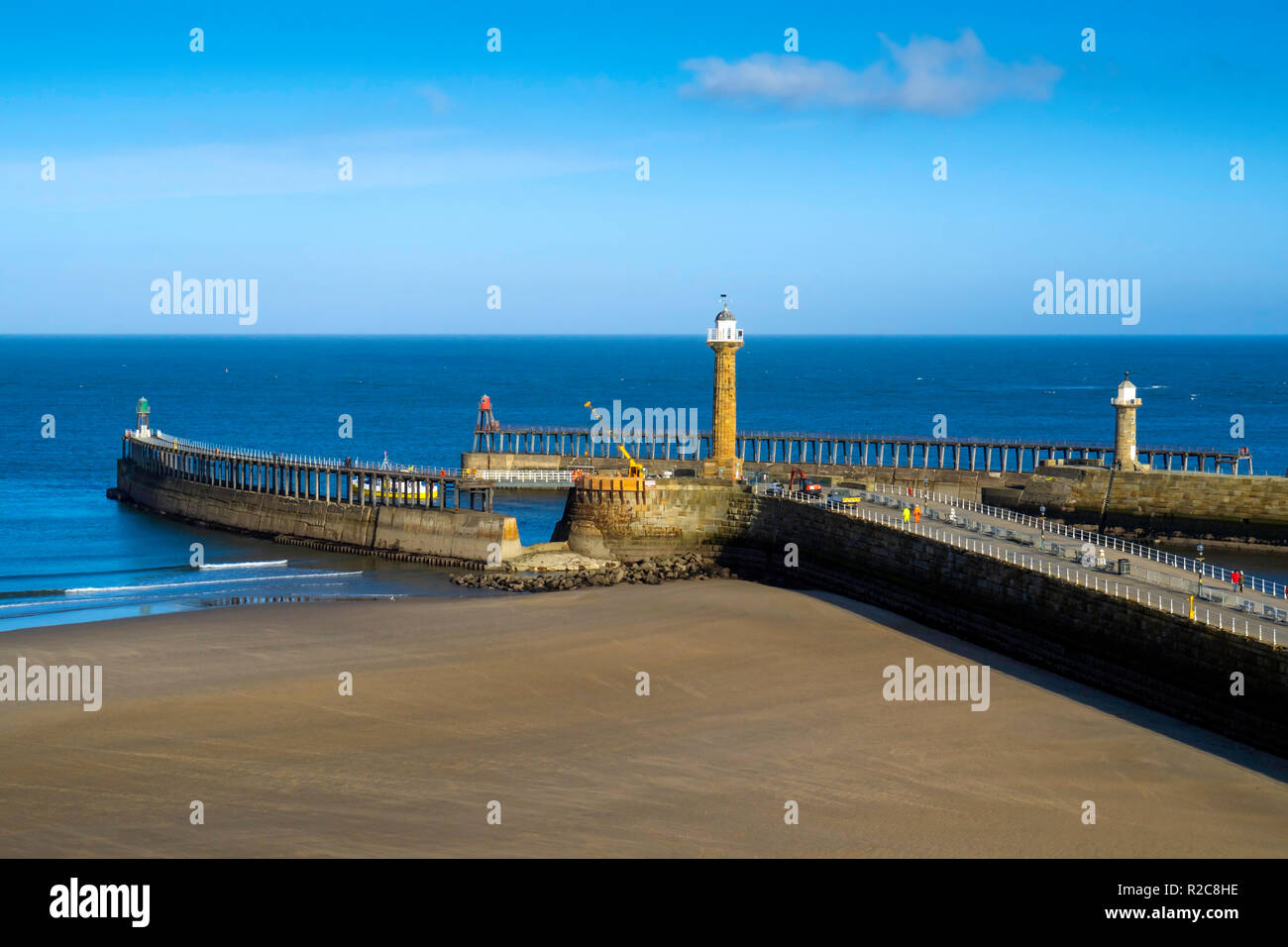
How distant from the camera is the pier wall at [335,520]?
53250 millimetres

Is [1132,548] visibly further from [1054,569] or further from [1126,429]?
[1054,569]

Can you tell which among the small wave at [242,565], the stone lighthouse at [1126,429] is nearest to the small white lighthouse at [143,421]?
the small wave at [242,565]

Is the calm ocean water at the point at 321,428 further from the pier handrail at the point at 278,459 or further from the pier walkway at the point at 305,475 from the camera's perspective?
the pier handrail at the point at 278,459

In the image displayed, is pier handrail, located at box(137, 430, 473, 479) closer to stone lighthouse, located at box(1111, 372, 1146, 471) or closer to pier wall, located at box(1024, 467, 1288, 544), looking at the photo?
pier wall, located at box(1024, 467, 1288, 544)

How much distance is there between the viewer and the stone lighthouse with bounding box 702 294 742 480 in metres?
55.8

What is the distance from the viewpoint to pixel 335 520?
5906cm

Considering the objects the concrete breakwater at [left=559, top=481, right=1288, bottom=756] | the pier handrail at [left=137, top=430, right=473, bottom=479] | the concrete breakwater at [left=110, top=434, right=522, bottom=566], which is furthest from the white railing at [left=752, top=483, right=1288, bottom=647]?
the pier handrail at [left=137, top=430, right=473, bottom=479]

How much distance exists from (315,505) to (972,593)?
32.8 meters

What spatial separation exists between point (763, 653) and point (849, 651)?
2.42m

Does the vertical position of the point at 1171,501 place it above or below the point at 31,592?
above

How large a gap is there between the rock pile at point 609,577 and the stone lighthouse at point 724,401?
617 cm

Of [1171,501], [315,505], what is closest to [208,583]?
[315,505]
